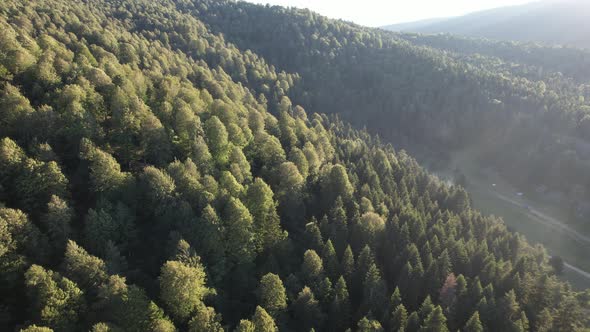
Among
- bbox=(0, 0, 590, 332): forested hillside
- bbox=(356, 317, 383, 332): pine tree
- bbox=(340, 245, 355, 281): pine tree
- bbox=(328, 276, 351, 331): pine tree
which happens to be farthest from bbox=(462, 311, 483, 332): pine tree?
bbox=(340, 245, 355, 281): pine tree

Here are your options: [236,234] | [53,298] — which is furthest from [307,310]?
[53,298]

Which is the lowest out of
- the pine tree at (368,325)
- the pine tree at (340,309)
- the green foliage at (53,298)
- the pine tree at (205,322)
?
the pine tree at (340,309)

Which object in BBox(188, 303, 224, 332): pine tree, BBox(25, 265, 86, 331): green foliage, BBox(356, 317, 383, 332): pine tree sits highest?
BBox(25, 265, 86, 331): green foliage

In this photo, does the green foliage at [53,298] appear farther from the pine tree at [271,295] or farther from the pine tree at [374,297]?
the pine tree at [374,297]

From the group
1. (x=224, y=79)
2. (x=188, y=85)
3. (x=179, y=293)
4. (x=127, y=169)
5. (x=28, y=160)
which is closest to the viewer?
(x=179, y=293)

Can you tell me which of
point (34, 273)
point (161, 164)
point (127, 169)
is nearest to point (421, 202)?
point (161, 164)

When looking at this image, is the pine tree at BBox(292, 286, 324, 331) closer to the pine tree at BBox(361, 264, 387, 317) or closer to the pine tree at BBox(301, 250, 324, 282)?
the pine tree at BBox(301, 250, 324, 282)

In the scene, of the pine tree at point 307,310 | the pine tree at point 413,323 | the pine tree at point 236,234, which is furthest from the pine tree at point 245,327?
the pine tree at point 413,323

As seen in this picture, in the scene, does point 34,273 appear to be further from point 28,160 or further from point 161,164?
point 161,164
